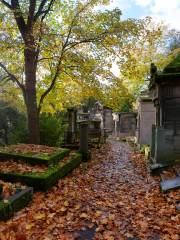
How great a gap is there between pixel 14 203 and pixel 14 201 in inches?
1.6

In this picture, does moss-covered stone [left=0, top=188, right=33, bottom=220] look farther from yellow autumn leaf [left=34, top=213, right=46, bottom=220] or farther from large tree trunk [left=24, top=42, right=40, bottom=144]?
large tree trunk [left=24, top=42, right=40, bottom=144]

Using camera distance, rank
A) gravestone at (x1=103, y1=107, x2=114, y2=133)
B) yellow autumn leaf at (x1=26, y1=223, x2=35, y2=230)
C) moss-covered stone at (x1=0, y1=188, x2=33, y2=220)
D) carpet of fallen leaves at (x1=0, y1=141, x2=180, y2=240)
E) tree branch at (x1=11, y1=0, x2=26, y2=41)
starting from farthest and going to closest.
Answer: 1. gravestone at (x1=103, y1=107, x2=114, y2=133)
2. tree branch at (x1=11, y1=0, x2=26, y2=41)
3. moss-covered stone at (x1=0, y1=188, x2=33, y2=220)
4. yellow autumn leaf at (x1=26, y1=223, x2=35, y2=230)
5. carpet of fallen leaves at (x1=0, y1=141, x2=180, y2=240)

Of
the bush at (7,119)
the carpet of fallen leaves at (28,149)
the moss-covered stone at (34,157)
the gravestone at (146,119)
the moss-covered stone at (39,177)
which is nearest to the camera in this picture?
the moss-covered stone at (39,177)

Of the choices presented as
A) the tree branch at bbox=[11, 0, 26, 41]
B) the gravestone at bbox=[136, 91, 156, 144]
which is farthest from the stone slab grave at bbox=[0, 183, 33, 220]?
the gravestone at bbox=[136, 91, 156, 144]

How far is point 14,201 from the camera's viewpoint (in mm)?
5340

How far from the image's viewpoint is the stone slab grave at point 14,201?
498cm

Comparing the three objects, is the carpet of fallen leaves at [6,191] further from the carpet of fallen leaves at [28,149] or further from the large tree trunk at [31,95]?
the large tree trunk at [31,95]

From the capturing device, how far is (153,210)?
5.71m

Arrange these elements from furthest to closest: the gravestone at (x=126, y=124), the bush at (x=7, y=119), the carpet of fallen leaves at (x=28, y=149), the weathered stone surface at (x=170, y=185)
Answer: the gravestone at (x=126, y=124) < the bush at (x=7, y=119) < the carpet of fallen leaves at (x=28, y=149) < the weathered stone surface at (x=170, y=185)

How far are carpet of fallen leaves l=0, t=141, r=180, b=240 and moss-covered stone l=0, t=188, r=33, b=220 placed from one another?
14 cm

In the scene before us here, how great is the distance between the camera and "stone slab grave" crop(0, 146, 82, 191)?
7.11 metres

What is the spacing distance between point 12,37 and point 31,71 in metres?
1.79

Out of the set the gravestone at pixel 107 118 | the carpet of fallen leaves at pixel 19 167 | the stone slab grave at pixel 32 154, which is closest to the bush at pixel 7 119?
the stone slab grave at pixel 32 154

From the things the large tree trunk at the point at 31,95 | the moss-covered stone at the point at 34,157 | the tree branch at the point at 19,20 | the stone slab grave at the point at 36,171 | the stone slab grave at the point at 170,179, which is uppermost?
the tree branch at the point at 19,20
